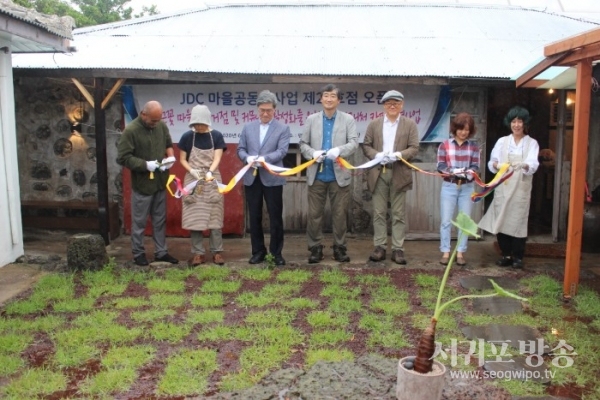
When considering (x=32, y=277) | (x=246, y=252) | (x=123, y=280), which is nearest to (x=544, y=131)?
(x=246, y=252)

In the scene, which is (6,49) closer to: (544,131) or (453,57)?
(453,57)

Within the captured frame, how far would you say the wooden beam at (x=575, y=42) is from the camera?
4668 mm

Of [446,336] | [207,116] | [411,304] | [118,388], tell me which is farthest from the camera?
[207,116]

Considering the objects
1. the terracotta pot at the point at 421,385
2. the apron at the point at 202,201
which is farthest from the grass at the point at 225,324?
the terracotta pot at the point at 421,385

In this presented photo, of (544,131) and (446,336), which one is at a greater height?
(544,131)

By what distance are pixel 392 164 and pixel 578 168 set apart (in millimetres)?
2011

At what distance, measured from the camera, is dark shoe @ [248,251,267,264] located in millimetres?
6742

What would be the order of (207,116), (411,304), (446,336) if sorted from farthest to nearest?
(207,116) → (411,304) → (446,336)

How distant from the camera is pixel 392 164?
21.8 ft

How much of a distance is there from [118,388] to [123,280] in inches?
95.3

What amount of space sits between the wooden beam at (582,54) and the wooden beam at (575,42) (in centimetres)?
15

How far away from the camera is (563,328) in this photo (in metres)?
4.76

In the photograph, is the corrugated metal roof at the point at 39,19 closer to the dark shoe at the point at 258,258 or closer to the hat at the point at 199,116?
the hat at the point at 199,116

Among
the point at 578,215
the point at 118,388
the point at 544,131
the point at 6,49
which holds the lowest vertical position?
the point at 118,388
